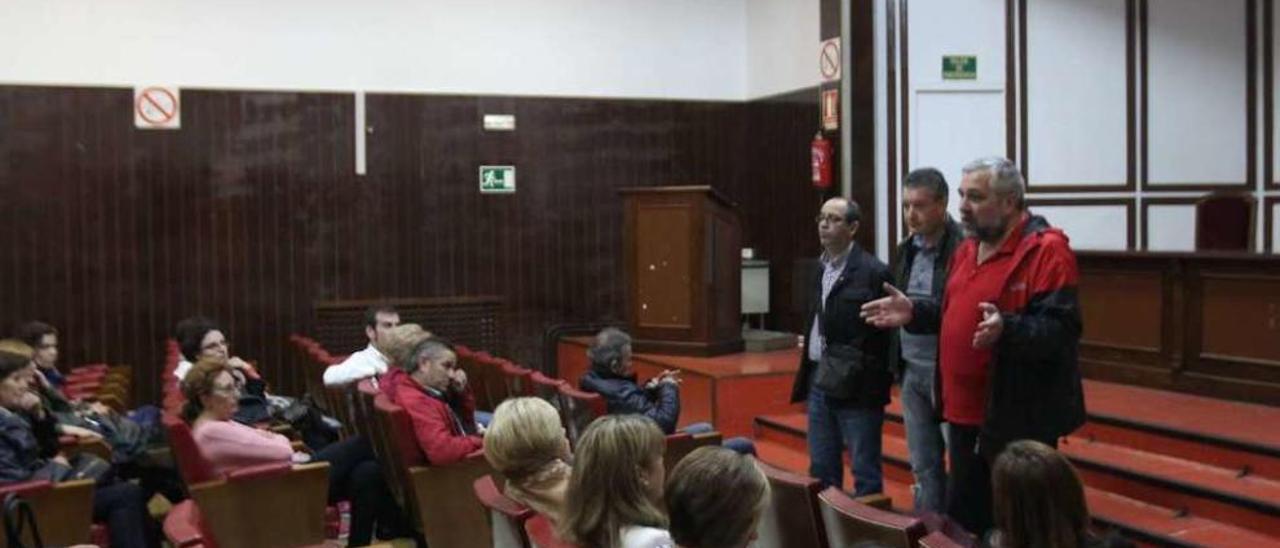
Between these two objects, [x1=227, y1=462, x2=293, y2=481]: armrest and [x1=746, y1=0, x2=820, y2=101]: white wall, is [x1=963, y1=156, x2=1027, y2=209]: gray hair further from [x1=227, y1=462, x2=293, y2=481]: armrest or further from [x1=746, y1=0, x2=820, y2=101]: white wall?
[x1=746, y1=0, x2=820, y2=101]: white wall

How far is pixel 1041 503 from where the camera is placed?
7.95ft

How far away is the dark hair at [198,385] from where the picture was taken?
15.3ft

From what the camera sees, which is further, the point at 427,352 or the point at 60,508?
the point at 427,352

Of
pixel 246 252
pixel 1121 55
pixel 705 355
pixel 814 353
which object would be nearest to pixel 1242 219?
pixel 1121 55

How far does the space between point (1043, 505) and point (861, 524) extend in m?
0.52

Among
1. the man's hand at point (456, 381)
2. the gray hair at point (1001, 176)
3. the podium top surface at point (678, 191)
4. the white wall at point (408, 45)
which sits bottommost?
the man's hand at point (456, 381)

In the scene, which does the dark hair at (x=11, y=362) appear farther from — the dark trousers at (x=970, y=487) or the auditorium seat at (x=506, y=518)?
the dark trousers at (x=970, y=487)

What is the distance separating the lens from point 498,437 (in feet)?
11.0

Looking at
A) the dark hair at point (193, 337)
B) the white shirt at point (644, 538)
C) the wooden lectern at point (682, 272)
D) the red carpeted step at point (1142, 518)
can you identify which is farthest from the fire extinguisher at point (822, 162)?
the white shirt at point (644, 538)

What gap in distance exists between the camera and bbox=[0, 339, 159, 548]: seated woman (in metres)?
4.41

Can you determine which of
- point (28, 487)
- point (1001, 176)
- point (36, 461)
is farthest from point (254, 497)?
point (1001, 176)

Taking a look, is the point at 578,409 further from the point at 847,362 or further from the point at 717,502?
the point at 717,502

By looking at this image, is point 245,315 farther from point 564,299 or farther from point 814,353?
point 814,353

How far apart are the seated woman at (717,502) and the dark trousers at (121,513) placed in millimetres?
2765
